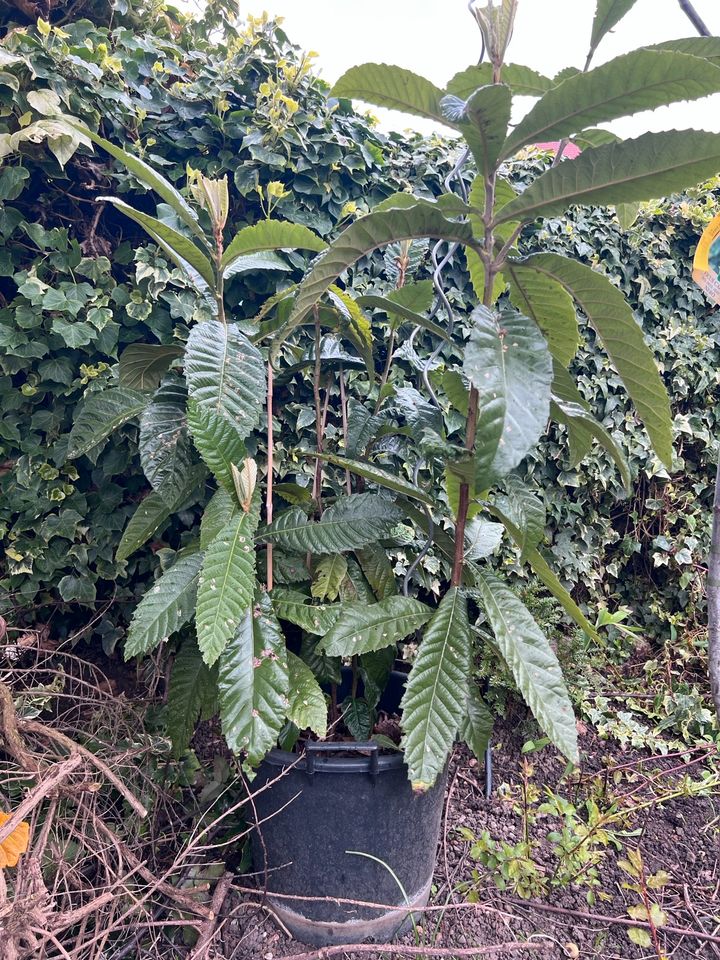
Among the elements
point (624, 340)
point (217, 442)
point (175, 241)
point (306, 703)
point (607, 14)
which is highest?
point (607, 14)

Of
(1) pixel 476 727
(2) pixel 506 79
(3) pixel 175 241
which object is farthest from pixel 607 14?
(1) pixel 476 727

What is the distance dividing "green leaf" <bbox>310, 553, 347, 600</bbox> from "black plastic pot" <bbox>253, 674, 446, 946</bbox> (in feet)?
0.97

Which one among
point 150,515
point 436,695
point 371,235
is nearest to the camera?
point 371,235

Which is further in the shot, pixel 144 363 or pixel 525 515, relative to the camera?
pixel 144 363

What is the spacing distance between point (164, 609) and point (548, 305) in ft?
3.06

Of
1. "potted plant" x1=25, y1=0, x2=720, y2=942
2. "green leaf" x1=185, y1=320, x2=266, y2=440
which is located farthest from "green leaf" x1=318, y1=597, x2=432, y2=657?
"green leaf" x1=185, y1=320, x2=266, y2=440

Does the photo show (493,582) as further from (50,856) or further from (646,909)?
(50,856)

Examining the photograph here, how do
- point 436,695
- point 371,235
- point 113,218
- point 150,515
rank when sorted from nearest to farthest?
point 371,235, point 436,695, point 150,515, point 113,218

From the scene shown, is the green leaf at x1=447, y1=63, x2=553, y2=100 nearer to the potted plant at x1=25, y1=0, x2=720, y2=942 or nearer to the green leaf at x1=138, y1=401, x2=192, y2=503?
the potted plant at x1=25, y1=0, x2=720, y2=942

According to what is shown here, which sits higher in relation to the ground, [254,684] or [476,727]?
[254,684]

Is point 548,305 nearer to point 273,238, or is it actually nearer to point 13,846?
point 273,238

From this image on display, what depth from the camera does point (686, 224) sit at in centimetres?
258

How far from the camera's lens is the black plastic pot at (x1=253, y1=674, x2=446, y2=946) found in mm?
1109

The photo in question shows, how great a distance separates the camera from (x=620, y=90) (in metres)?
0.81
